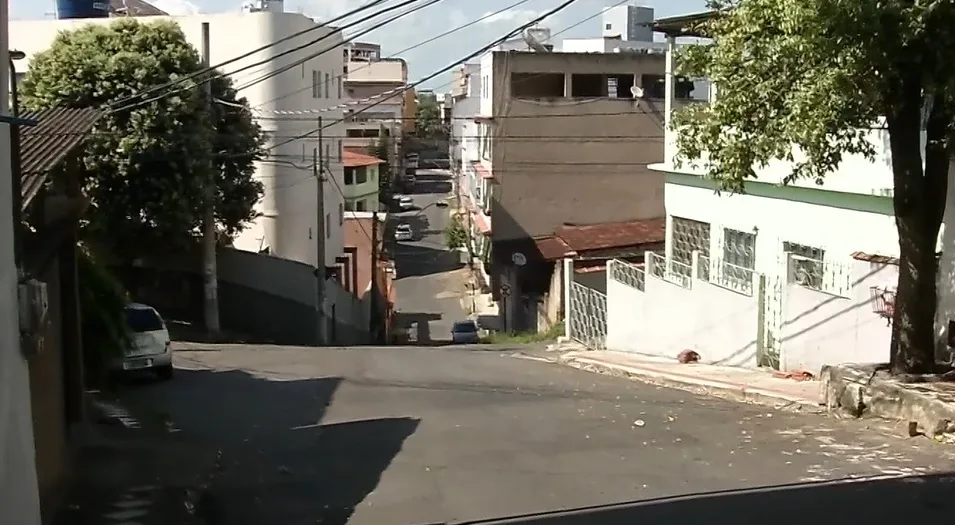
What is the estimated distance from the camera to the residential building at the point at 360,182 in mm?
60219

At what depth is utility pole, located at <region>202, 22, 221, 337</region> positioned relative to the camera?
93.9 ft

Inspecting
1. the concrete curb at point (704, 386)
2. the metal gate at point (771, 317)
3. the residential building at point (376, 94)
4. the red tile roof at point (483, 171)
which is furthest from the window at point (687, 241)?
the residential building at point (376, 94)

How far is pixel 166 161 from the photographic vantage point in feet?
90.0

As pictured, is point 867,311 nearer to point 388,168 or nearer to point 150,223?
point 150,223

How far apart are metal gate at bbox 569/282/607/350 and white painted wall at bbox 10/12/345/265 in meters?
14.8

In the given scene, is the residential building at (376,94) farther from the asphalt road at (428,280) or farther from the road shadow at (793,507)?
the road shadow at (793,507)

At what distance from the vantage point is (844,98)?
10.4 meters

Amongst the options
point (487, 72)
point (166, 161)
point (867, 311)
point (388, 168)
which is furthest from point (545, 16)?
point (388, 168)

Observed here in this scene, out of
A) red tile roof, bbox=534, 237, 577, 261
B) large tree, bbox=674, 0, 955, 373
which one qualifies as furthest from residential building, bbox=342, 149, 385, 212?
large tree, bbox=674, 0, 955, 373

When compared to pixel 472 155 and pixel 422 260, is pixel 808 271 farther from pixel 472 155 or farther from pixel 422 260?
pixel 422 260

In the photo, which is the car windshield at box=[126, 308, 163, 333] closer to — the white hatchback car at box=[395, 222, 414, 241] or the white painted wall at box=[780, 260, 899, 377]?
the white painted wall at box=[780, 260, 899, 377]

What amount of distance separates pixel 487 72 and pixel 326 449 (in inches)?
1189

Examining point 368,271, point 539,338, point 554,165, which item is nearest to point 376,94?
point 368,271

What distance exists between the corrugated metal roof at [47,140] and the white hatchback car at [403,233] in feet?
187
